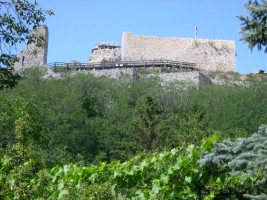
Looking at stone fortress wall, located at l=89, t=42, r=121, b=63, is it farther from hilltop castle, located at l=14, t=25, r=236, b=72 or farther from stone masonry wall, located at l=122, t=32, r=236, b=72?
stone masonry wall, located at l=122, t=32, r=236, b=72

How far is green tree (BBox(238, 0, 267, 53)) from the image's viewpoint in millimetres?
7602

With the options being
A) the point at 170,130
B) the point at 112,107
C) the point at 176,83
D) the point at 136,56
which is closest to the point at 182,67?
the point at 136,56

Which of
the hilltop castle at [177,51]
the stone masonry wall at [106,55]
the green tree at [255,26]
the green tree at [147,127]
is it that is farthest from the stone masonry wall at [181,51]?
the green tree at [255,26]

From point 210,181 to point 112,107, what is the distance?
29.4 metres

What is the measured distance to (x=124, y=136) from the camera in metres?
34.9

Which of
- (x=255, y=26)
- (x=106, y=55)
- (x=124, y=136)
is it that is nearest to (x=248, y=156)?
(x=255, y=26)

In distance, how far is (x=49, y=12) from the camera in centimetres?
923

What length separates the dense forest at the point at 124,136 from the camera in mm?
8805

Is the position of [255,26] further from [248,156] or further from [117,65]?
[117,65]

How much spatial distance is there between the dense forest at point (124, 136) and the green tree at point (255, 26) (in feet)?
4.30

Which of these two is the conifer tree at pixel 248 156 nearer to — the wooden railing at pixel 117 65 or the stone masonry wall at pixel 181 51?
the wooden railing at pixel 117 65

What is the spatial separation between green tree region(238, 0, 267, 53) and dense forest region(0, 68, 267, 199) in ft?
4.30

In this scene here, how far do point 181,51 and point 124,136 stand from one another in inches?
795

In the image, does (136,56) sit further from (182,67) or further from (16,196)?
(16,196)
